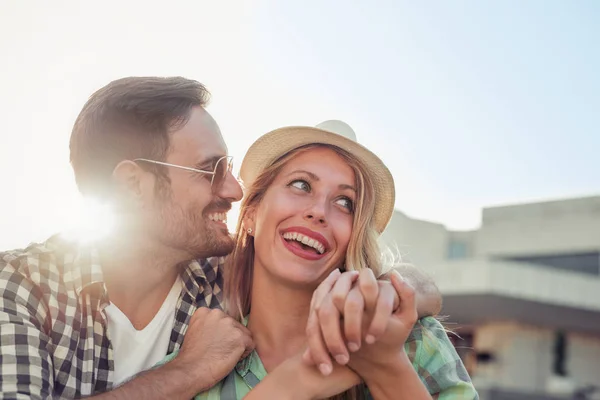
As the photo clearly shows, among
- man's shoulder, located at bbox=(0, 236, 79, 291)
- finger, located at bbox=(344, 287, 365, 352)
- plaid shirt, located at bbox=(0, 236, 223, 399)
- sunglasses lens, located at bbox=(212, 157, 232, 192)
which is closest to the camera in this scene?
finger, located at bbox=(344, 287, 365, 352)

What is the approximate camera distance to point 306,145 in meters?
3.66

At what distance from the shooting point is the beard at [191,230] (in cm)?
404

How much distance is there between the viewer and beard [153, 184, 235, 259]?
404 cm

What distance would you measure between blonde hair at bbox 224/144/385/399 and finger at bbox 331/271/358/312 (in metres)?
1.00

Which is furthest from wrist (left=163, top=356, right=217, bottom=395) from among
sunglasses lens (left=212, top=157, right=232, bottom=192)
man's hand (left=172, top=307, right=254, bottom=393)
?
sunglasses lens (left=212, top=157, right=232, bottom=192)

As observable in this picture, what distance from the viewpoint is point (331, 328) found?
238cm

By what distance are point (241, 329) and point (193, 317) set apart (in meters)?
0.26

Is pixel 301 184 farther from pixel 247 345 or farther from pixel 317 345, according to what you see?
pixel 317 345

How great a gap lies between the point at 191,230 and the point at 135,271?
12.9 inches

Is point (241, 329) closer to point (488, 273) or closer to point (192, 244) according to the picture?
point (192, 244)

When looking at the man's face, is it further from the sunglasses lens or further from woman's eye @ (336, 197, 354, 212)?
woman's eye @ (336, 197, 354, 212)

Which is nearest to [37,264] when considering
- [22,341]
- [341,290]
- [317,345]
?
[22,341]

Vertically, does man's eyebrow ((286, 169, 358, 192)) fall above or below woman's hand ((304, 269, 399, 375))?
above

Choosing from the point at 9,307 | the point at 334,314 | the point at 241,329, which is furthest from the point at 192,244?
the point at 334,314
